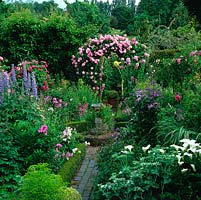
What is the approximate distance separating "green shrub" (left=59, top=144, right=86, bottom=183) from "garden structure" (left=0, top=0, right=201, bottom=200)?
0.06ft

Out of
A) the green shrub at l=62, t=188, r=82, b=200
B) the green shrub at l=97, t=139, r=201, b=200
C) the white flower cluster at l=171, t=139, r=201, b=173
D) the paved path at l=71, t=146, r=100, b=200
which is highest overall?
the white flower cluster at l=171, t=139, r=201, b=173

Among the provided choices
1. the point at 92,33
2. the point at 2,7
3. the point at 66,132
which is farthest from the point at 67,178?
the point at 2,7

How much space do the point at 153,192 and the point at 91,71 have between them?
29.1ft

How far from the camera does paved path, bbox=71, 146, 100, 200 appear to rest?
20.2ft

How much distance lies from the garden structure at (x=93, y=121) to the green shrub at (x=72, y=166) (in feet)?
0.06

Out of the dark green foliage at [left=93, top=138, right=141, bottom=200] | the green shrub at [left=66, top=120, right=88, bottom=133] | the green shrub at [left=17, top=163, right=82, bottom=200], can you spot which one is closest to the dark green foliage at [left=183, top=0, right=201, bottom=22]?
the green shrub at [left=66, top=120, right=88, bottom=133]

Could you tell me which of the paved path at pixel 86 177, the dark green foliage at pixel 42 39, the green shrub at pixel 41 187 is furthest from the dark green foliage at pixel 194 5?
the green shrub at pixel 41 187

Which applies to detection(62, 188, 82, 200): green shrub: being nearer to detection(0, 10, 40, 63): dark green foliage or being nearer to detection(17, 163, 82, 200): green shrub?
detection(17, 163, 82, 200): green shrub

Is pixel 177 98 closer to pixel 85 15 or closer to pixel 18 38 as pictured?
pixel 18 38

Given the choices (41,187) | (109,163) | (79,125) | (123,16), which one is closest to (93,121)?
(79,125)

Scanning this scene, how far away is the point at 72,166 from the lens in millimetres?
6695

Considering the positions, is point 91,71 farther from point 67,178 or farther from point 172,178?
point 172,178

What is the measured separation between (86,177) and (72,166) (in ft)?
1.00

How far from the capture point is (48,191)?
426cm
